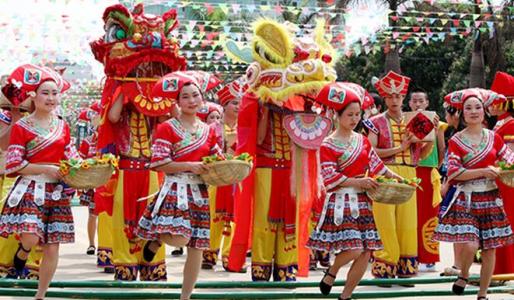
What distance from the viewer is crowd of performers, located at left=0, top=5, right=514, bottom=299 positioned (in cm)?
739

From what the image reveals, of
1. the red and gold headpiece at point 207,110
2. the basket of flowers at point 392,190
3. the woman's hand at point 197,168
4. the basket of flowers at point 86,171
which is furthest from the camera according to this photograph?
the red and gold headpiece at point 207,110

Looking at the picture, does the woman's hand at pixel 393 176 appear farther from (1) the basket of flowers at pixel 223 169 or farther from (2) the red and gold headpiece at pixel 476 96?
(1) the basket of flowers at pixel 223 169

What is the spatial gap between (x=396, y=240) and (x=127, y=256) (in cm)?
259

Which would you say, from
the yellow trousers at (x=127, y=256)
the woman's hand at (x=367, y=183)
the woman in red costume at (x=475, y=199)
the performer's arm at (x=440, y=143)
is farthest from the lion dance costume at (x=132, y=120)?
the performer's arm at (x=440, y=143)

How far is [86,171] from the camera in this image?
708cm

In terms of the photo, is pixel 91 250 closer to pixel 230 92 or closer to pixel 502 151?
pixel 230 92

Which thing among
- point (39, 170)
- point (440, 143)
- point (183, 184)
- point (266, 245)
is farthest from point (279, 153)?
point (39, 170)

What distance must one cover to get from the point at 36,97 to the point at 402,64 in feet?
112

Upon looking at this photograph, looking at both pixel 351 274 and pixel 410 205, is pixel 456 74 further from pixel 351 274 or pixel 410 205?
pixel 351 274

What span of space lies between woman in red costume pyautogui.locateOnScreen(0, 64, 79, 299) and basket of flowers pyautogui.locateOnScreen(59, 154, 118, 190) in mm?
205

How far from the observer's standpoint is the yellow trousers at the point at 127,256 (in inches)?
349

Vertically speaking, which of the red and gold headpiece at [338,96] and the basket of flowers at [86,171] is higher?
the red and gold headpiece at [338,96]

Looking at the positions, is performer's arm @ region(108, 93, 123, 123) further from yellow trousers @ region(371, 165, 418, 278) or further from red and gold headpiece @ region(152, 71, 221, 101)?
yellow trousers @ region(371, 165, 418, 278)

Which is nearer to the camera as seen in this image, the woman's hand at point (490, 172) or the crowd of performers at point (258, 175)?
the crowd of performers at point (258, 175)
